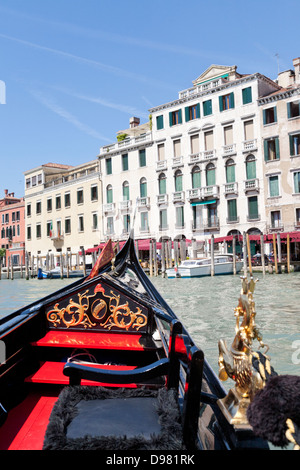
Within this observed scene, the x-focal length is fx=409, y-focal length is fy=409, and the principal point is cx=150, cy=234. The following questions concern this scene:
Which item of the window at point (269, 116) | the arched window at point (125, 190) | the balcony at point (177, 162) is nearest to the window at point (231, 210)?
the balcony at point (177, 162)

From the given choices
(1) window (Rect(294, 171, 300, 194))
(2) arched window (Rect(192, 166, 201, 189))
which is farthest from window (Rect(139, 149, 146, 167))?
(1) window (Rect(294, 171, 300, 194))

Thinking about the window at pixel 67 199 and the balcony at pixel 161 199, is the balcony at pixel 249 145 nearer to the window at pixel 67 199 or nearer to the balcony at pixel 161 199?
the balcony at pixel 161 199

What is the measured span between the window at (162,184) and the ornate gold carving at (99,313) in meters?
15.5

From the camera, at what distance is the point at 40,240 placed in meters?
22.7

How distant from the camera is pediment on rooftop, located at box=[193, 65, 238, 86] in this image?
52.2ft

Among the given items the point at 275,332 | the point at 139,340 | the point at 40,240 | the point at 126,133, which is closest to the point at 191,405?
the point at 139,340

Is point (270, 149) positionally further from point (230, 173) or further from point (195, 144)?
point (195, 144)

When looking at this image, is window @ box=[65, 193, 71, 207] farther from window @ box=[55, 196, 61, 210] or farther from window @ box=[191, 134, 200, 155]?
window @ box=[191, 134, 200, 155]

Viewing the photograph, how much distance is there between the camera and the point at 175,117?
1720 cm

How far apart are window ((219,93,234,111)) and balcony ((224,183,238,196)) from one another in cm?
295

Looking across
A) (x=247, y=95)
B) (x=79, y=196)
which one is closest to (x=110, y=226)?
(x=79, y=196)

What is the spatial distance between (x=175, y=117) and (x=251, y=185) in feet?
15.5

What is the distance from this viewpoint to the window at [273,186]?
47.1 ft
